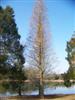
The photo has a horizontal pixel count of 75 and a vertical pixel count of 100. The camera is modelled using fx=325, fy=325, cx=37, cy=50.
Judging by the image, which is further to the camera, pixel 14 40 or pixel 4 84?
pixel 14 40

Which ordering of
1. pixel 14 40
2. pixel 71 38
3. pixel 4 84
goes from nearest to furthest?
pixel 4 84 → pixel 14 40 → pixel 71 38

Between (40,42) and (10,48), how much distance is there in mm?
1003

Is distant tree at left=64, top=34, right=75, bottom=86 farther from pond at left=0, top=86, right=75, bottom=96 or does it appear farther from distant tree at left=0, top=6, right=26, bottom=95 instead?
distant tree at left=0, top=6, right=26, bottom=95

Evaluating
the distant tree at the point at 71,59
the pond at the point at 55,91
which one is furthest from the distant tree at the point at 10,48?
the distant tree at the point at 71,59

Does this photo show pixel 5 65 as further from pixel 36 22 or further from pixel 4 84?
pixel 36 22

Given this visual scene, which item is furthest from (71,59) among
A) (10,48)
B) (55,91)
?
(10,48)

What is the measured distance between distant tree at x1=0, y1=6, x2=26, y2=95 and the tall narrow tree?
38 cm

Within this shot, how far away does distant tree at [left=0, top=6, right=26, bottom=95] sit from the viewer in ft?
31.6

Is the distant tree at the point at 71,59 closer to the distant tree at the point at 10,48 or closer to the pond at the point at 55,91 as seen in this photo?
the pond at the point at 55,91

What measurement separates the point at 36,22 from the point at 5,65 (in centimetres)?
177

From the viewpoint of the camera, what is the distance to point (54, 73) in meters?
10.1

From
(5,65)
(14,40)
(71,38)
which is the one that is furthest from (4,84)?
(71,38)

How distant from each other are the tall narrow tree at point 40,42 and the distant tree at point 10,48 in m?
0.38

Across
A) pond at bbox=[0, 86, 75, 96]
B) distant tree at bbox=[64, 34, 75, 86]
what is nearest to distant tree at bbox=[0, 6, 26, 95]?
pond at bbox=[0, 86, 75, 96]
